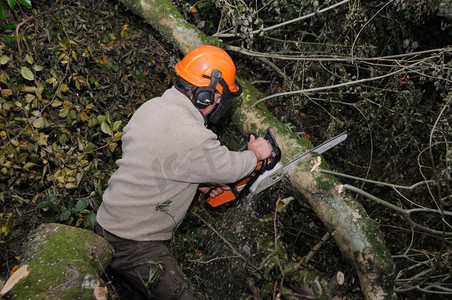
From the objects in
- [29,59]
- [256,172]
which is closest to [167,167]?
[256,172]

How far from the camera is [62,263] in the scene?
2.21 m

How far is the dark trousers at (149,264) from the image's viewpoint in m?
2.50

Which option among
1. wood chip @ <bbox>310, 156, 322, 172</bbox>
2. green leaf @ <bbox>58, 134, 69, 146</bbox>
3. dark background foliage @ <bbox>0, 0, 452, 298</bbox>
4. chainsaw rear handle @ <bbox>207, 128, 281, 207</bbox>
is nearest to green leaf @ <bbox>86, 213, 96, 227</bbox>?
dark background foliage @ <bbox>0, 0, 452, 298</bbox>

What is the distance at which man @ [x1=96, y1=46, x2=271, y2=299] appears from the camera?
2.28 m

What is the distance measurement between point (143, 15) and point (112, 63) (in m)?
0.60

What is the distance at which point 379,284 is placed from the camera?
2545 mm

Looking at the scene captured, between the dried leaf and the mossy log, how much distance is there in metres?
0.02

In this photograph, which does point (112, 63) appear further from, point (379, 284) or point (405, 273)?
point (405, 273)

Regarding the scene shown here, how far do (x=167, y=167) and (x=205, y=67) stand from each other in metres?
0.70

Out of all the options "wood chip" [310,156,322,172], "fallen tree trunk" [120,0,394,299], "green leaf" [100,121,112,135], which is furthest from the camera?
"green leaf" [100,121,112,135]

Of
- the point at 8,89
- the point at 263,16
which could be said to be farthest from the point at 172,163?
the point at 263,16

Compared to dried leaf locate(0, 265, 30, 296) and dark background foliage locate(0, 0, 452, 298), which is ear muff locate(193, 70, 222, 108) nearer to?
dark background foliage locate(0, 0, 452, 298)

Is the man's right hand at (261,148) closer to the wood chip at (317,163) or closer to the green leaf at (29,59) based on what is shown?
the wood chip at (317,163)

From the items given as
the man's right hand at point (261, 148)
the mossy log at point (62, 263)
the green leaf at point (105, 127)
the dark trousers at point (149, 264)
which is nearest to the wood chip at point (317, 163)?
the man's right hand at point (261, 148)
